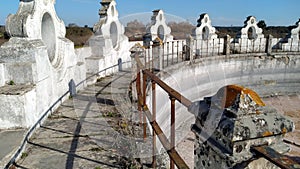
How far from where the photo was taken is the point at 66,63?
6418 millimetres

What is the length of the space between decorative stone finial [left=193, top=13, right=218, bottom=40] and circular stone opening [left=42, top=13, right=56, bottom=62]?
1030 cm

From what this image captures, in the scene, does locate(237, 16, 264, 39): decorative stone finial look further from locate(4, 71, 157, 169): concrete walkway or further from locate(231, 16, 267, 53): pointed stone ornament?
locate(4, 71, 157, 169): concrete walkway

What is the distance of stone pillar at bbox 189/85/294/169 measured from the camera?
1.46 meters

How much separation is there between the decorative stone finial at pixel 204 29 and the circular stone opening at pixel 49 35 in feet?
33.8

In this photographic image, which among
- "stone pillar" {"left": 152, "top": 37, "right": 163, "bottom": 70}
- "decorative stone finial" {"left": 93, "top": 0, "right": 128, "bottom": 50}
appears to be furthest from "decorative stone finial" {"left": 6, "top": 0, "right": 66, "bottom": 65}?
"stone pillar" {"left": 152, "top": 37, "right": 163, "bottom": 70}

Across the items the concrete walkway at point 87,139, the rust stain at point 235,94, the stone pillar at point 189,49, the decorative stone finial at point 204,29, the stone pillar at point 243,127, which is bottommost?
the concrete walkway at point 87,139

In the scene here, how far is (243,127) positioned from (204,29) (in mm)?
14870

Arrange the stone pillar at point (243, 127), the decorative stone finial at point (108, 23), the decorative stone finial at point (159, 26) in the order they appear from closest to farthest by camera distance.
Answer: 1. the stone pillar at point (243, 127)
2. the decorative stone finial at point (108, 23)
3. the decorative stone finial at point (159, 26)

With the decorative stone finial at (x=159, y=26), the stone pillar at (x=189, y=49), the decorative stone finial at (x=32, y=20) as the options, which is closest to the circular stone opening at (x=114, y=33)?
the decorative stone finial at (x=159, y=26)

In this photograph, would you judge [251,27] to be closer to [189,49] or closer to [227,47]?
[227,47]

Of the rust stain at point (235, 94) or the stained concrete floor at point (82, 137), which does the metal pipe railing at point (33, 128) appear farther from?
the rust stain at point (235, 94)

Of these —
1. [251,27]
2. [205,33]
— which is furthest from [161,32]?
[251,27]

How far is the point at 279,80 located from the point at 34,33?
1463cm

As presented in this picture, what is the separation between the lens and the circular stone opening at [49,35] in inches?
224
